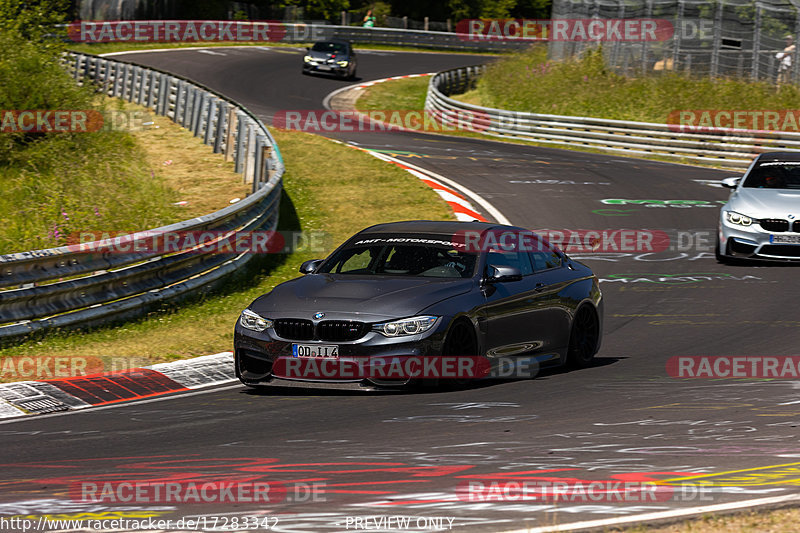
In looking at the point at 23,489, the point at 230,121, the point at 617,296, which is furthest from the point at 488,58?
the point at 23,489

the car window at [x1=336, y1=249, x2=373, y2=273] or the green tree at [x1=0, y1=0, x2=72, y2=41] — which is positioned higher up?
the green tree at [x1=0, y1=0, x2=72, y2=41]

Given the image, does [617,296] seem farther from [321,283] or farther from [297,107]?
[297,107]

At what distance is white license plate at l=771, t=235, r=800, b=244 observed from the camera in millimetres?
16422

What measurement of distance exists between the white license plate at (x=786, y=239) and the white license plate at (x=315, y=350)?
970 centimetres

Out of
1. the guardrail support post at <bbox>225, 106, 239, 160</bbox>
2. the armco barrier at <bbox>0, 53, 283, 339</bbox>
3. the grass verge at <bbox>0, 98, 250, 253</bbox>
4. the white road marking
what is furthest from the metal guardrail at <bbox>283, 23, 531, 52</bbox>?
the white road marking

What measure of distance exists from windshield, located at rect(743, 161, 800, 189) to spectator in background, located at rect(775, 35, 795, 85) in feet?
65.7

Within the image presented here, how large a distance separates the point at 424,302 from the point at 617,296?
665 centimetres

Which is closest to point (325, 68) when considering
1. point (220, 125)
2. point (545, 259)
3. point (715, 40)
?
point (715, 40)

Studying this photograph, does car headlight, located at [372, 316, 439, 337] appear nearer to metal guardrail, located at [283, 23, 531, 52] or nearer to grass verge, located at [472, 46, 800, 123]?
grass verge, located at [472, 46, 800, 123]

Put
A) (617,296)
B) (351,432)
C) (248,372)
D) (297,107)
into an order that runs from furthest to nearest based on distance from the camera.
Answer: (297,107), (617,296), (248,372), (351,432)

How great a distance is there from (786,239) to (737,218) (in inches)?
30.1

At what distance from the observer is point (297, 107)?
39719 millimetres

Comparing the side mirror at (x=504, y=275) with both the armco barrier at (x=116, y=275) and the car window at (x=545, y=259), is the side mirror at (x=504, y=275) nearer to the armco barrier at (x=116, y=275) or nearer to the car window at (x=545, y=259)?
the car window at (x=545, y=259)

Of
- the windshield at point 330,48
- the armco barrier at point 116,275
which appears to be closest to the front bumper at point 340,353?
the armco barrier at point 116,275
